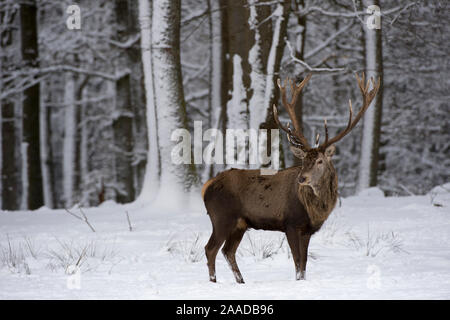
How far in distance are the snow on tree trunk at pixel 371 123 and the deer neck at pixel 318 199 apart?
25.7ft

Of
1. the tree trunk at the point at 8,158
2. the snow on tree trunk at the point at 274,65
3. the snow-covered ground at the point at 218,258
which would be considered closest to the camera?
the snow-covered ground at the point at 218,258

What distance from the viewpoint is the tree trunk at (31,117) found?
51.4ft

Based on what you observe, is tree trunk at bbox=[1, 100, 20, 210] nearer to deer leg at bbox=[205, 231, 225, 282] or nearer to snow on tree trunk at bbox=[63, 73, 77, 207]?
snow on tree trunk at bbox=[63, 73, 77, 207]

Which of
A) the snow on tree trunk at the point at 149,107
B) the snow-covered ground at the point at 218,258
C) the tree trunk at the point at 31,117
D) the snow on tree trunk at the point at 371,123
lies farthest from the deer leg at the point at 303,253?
the tree trunk at the point at 31,117

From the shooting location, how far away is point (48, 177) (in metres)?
21.2

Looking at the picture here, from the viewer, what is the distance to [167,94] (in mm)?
10484

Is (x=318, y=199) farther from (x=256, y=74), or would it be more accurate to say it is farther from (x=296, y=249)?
(x=256, y=74)

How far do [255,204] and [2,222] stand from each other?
6.15 meters

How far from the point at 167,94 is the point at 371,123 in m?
5.47

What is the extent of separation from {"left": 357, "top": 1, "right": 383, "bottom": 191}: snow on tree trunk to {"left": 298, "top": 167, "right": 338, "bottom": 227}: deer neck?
7.83 meters

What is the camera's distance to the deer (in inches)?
232

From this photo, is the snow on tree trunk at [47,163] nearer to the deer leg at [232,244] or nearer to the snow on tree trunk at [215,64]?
the snow on tree trunk at [215,64]

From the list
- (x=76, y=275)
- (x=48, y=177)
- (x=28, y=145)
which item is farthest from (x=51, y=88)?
(x=76, y=275)

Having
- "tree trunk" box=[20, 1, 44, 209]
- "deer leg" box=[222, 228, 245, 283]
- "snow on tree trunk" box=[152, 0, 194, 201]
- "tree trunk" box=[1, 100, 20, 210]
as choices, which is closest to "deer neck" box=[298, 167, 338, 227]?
"deer leg" box=[222, 228, 245, 283]
